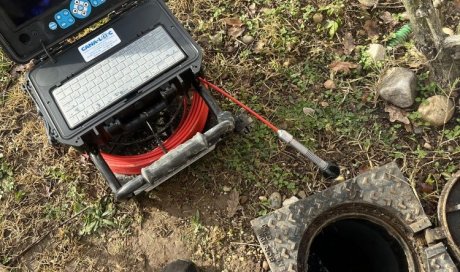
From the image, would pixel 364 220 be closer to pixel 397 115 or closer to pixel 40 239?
pixel 397 115

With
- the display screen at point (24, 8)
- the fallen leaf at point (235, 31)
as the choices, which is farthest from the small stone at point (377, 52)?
the display screen at point (24, 8)

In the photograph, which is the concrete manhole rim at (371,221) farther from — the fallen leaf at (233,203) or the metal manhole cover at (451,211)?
the fallen leaf at (233,203)

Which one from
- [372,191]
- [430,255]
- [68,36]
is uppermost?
[68,36]

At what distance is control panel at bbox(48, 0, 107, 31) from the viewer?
247 centimetres

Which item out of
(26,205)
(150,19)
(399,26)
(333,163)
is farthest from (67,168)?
(399,26)

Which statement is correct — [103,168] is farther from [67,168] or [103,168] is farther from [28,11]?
[28,11]

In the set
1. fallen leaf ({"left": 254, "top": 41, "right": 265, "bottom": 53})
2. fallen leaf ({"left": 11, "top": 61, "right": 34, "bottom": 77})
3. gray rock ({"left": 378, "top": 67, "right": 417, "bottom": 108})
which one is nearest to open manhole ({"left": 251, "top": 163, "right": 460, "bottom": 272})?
gray rock ({"left": 378, "top": 67, "right": 417, "bottom": 108})

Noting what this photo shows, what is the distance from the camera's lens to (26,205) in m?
2.93

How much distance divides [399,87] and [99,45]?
173 centimetres

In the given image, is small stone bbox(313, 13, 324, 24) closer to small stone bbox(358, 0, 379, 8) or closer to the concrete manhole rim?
small stone bbox(358, 0, 379, 8)

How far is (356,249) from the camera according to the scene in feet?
10.9

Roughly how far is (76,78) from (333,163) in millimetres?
1475

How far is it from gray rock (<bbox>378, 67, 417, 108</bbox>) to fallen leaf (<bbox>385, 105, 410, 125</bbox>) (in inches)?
1.2

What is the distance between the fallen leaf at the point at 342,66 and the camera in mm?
3064
